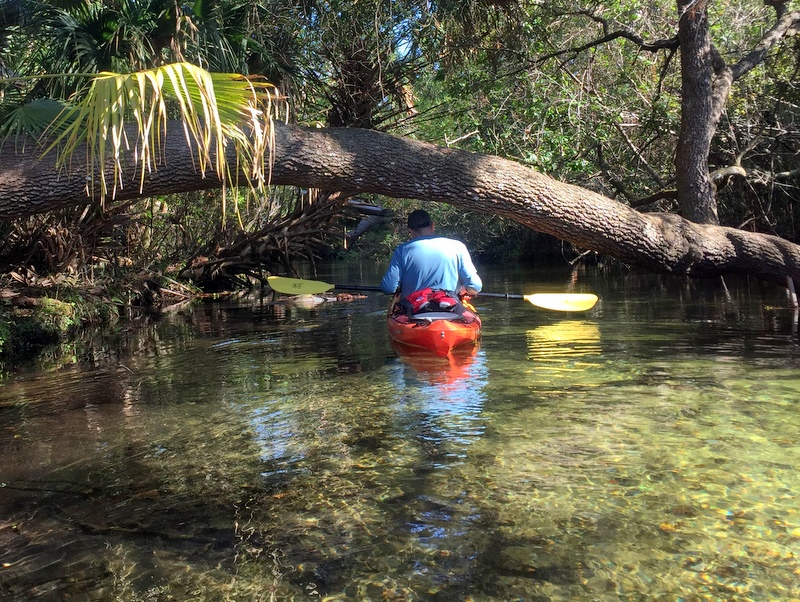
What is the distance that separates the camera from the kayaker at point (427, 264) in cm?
891

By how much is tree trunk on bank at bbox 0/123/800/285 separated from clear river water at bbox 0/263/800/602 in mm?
1132

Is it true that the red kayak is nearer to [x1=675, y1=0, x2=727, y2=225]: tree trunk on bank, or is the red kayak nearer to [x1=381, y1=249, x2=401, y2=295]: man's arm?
[x1=381, y1=249, x2=401, y2=295]: man's arm

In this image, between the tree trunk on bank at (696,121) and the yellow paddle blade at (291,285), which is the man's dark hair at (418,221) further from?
the tree trunk on bank at (696,121)

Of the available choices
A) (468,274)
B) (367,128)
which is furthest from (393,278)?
(367,128)

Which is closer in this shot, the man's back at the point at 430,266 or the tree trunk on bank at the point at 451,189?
the tree trunk on bank at the point at 451,189

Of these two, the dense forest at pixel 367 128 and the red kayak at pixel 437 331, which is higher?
the dense forest at pixel 367 128

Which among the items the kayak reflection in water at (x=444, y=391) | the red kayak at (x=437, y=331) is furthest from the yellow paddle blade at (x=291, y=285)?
the red kayak at (x=437, y=331)

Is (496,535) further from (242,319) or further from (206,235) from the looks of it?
(206,235)

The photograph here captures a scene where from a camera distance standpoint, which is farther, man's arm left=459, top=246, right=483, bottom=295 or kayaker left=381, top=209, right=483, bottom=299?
man's arm left=459, top=246, right=483, bottom=295

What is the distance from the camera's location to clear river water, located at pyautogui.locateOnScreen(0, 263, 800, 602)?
3.33 metres

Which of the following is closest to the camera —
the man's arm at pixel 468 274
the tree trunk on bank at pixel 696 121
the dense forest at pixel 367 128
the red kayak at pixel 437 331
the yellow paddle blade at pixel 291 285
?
the dense forest at pixel 367 128

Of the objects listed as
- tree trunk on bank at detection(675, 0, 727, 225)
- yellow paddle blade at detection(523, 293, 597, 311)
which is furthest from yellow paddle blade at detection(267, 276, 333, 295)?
tree trunk on bank at detection(675, 0, 727, 225)

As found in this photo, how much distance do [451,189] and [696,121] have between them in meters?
4.50

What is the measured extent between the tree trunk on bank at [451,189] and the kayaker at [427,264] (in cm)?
69
